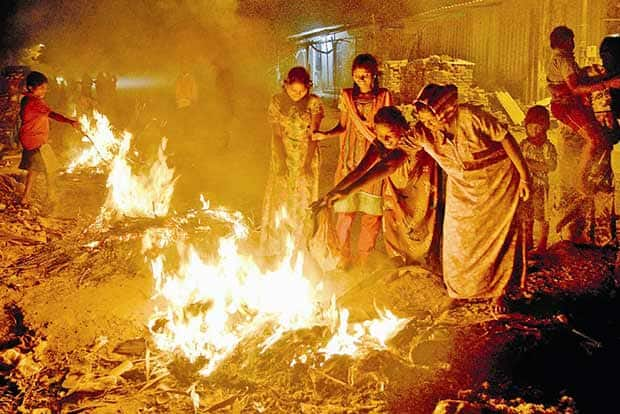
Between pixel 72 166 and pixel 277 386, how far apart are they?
8.47 metres

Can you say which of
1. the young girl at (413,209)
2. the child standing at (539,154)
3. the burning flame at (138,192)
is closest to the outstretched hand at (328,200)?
the young girl at (413,209)

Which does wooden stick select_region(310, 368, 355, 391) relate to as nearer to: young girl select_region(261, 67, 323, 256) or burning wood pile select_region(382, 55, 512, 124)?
young girl select_region(261, 67, 323, 256)

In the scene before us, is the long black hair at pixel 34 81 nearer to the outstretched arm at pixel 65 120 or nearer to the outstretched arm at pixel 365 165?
the outstretched arm at pixel 65 120

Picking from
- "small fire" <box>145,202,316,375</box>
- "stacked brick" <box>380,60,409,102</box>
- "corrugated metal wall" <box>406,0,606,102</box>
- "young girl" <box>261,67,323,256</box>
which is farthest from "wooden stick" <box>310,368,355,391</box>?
"stacked brick" <box>380,60,409,102</box>

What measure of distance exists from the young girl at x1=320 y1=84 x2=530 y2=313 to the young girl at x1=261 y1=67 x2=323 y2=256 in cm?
113

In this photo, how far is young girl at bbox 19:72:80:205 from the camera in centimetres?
783

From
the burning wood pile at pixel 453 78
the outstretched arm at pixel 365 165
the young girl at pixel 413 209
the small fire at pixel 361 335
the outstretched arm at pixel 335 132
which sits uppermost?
the burning wood pile at pixel 453 78

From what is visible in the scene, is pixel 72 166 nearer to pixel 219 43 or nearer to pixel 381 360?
pixel 381 360

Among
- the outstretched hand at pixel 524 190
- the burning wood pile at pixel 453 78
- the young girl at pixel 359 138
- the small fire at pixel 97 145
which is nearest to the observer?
the outstretched hand at pixel 524 190

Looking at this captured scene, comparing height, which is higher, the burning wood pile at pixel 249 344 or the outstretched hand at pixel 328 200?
the outstretched hand at pixel 328 200

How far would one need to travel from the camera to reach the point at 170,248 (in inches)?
256

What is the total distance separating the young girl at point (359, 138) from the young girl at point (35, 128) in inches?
172

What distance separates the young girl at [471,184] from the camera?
4.26 meters

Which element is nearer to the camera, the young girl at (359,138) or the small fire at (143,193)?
the young girl at (359,138)
